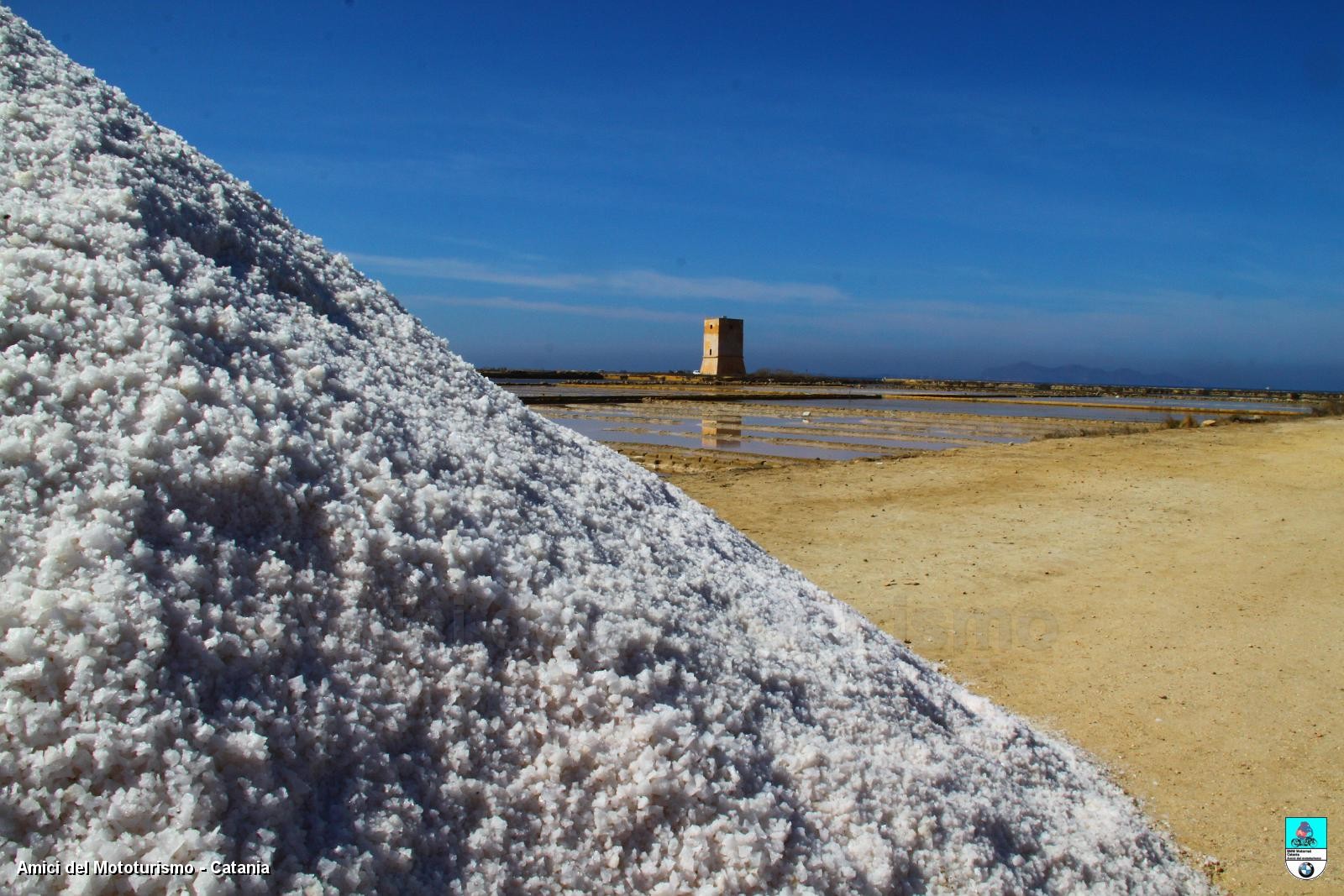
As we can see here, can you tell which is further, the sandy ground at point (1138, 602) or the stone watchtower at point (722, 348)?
the stone watchtower at point (722, 348)

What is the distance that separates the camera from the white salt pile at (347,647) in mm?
928

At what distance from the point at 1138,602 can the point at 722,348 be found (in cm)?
3521

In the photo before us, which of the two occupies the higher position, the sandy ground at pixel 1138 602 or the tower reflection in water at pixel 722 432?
the tower reflection in water at pixel 722 432

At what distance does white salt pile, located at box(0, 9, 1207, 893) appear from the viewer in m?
0.93

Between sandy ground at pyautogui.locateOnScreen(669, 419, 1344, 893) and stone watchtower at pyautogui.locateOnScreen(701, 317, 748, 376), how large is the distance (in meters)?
30.5

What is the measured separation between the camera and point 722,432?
43.9 feet

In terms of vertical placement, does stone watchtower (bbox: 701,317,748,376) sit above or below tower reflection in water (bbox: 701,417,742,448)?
above

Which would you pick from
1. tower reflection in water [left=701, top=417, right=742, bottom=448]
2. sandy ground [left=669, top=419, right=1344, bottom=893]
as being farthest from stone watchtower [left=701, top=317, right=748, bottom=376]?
sandy ground [left=669, top=419, right=1344, bottom=893]

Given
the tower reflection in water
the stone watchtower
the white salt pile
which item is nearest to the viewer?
the white salt pile

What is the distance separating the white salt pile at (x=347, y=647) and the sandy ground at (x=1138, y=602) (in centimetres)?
65

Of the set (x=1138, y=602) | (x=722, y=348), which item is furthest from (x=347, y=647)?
(x=722, y=348)

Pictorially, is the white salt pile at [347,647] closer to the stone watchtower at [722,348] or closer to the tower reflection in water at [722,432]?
the tower reflection in water at [722,432]

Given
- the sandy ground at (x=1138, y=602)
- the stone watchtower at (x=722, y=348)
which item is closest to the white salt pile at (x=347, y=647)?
the sandy ground at (x=1138, y=602)

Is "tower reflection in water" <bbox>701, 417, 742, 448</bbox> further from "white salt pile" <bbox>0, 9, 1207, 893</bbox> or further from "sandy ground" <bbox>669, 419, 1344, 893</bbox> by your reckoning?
"white salt pile" <bbox>0, 9, 1207, 893</bbox>
